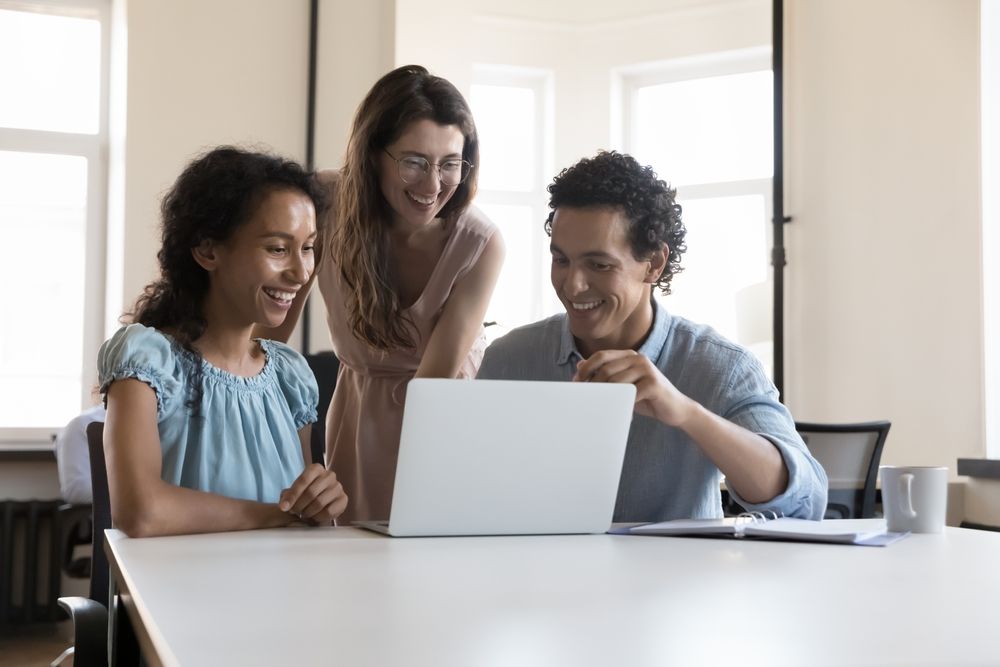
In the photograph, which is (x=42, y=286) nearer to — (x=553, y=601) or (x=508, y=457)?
(x=508, y=457)

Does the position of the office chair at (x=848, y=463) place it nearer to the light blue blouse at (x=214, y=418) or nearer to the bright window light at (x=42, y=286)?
the light blue blouse at (x=214, y=418)

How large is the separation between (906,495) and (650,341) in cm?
45

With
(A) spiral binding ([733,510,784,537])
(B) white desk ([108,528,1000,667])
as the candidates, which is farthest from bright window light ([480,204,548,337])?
(B) white desk ([108,528,1000,667])

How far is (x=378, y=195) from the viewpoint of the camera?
1.95 m

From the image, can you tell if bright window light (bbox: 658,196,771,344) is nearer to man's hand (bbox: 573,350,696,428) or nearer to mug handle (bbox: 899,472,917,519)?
mug handle (bbox: 899,472,917,519)

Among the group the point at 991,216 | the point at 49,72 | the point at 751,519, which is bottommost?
the point at 751,519

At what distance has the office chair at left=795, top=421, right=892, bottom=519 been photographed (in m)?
3.30

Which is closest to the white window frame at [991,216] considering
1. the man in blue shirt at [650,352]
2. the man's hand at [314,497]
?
the man in blue shirt at [650,352]

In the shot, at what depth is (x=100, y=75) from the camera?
491 centimetres

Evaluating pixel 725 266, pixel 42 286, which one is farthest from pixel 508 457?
pixel 42 286

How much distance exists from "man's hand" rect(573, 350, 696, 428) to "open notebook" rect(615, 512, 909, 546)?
151 millimetres

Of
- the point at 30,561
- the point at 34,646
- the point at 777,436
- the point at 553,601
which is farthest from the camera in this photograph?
the point at 30,561

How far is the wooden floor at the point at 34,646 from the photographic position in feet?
12.7

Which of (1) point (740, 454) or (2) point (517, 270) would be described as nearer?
(1) point (740, 454)
